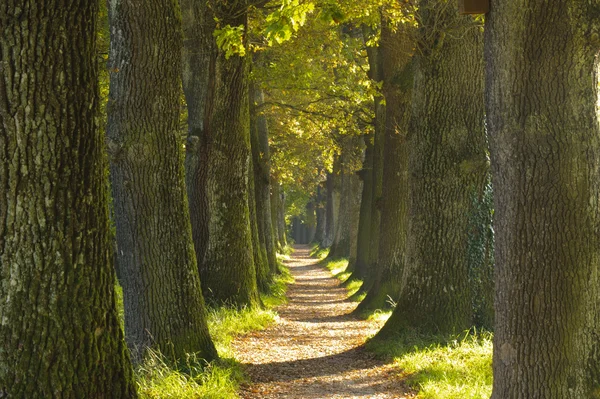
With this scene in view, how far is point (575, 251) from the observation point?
217 inches

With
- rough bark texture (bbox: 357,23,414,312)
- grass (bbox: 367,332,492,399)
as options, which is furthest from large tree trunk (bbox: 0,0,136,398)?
rough bark texture (bbox: 357,23,414,312)

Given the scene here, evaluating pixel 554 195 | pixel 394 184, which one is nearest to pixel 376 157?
pixel 394 184

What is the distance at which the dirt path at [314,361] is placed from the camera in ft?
28.2

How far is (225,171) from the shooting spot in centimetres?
1355

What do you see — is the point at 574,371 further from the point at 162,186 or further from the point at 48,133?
the point at 162,186

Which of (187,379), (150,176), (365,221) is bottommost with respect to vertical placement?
(187,379)

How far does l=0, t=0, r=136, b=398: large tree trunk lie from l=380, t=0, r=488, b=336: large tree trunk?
22.1 feet

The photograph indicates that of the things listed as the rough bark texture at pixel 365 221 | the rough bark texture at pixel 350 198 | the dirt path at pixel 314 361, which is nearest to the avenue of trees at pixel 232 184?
the dirt path at pixel 314 361

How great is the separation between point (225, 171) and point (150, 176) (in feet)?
16.5

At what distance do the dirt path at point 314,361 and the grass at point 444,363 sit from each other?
26 centimetres

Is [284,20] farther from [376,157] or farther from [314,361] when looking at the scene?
[376,157]

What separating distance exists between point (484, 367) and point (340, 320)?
7085 millimetres

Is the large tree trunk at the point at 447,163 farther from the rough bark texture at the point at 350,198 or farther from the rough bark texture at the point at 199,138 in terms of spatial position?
the rough bark texture at the point at 350,198

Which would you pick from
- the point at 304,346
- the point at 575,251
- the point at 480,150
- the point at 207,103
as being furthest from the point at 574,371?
the point at 207,103
